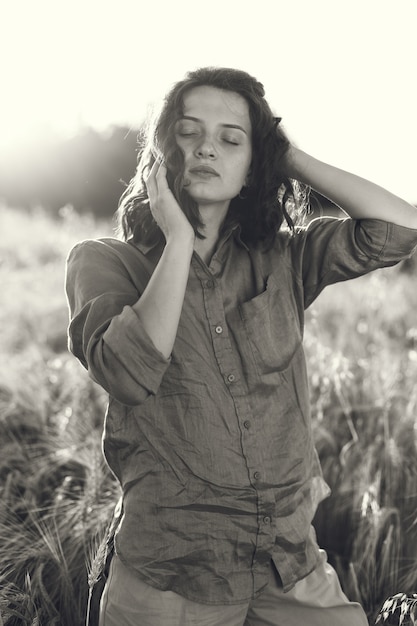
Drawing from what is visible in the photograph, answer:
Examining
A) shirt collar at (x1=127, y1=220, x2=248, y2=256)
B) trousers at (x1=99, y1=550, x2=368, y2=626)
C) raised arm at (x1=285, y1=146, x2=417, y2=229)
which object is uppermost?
raised arm at (x1=285, y1=146, x2=417, y2=229)

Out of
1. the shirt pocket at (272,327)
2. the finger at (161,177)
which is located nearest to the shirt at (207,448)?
the shirt pocket at (272,327)

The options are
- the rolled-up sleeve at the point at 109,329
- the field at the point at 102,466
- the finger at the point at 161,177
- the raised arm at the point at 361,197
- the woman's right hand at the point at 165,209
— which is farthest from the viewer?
the field at the point at 102,466

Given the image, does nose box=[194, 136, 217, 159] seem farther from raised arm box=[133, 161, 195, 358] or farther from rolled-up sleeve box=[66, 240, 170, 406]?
rolled-up sleeve box=[66, 240, 170, 406]

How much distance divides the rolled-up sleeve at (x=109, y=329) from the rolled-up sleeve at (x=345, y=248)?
2.02 feet

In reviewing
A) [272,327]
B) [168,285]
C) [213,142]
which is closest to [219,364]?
[272,327]

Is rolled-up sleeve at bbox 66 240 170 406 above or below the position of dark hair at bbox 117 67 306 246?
below

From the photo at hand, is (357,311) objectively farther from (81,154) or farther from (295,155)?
(81,154)

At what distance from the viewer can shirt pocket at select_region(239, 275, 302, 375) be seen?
209 cm

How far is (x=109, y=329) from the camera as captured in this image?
1.72 meters

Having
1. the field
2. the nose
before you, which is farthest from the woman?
the field

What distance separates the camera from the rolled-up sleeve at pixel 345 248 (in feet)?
7.09

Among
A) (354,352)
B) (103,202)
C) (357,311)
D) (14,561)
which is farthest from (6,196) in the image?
(14,561)

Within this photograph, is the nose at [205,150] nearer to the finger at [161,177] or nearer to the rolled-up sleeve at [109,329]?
the finger at [161,177]

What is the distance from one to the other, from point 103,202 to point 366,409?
10.9 metres
